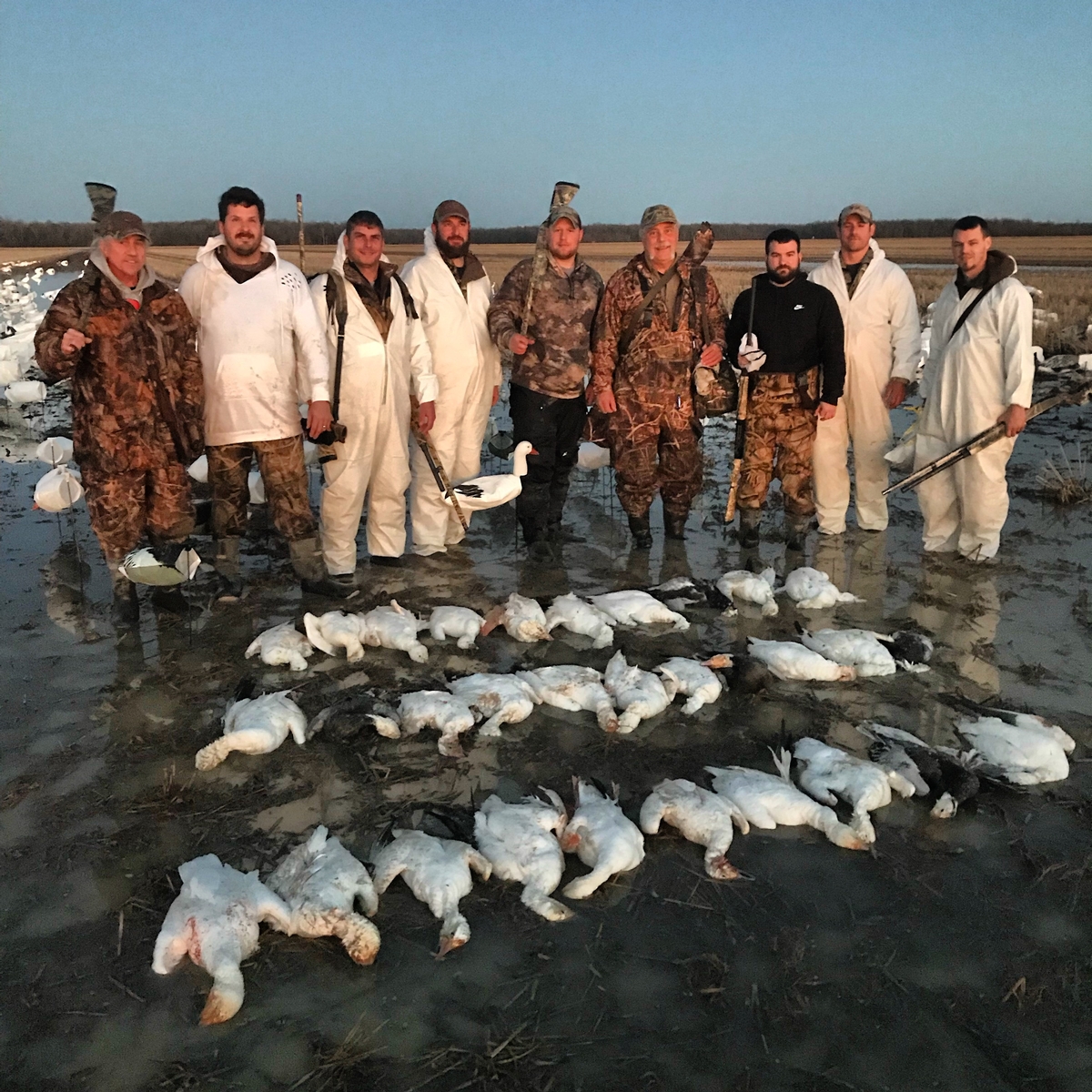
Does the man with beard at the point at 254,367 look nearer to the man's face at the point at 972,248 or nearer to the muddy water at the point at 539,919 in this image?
the muddy water at the point at 539,919

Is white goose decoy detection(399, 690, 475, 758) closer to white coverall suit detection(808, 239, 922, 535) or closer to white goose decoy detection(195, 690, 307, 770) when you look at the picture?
white goose decoy detection(195, 690, 307, 770)

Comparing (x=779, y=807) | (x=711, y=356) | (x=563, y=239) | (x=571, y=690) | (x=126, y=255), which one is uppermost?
(x=563, y=239)

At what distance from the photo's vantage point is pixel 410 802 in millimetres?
4629

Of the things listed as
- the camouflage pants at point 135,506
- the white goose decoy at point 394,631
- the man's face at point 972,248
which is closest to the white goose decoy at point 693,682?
the white goose decoy at point 394,631

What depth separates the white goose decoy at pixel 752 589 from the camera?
7094 millimetres

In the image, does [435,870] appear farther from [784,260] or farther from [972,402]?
[972,402]

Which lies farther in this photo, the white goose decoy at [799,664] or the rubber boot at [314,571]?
the rubber boot at [314,571]

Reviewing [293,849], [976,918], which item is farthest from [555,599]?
[976,918]

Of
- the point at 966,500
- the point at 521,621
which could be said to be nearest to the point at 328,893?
the point at 521,621

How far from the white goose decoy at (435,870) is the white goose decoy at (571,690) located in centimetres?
156

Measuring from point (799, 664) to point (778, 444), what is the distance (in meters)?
3.01

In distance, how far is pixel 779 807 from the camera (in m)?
4.43

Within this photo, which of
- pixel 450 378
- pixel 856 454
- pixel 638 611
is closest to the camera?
pixel 638 611

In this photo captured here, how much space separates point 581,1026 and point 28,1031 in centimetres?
198
